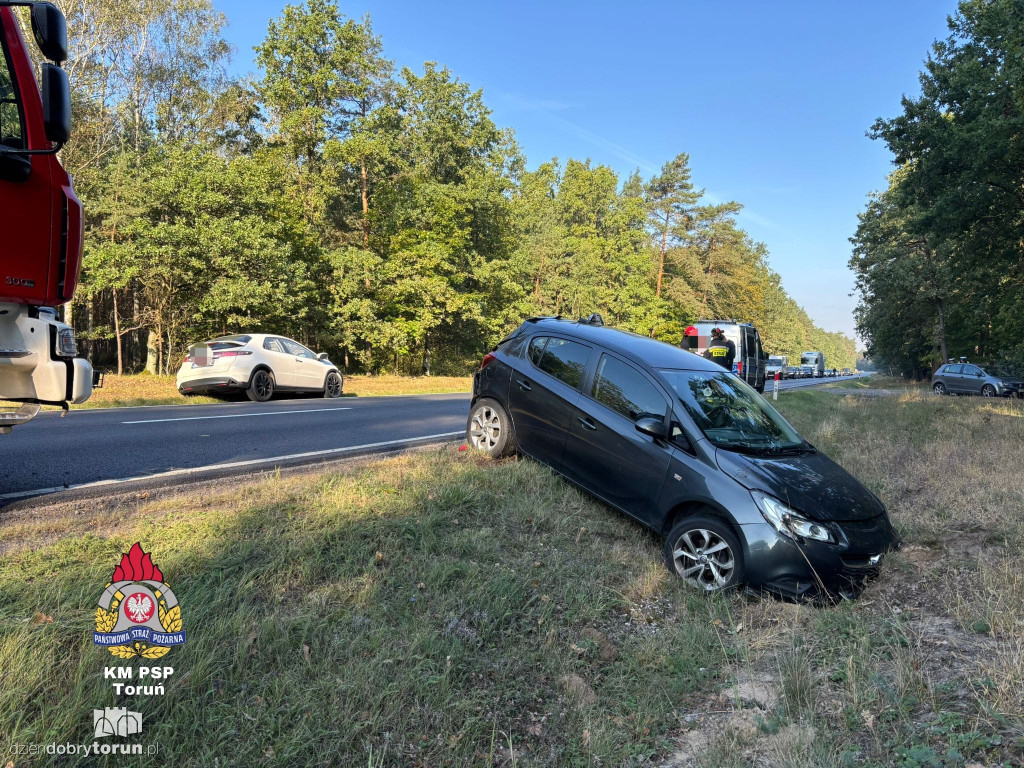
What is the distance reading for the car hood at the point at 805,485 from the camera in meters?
4.05

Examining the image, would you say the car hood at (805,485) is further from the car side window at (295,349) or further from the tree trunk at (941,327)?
the tree trunk at (941,327)

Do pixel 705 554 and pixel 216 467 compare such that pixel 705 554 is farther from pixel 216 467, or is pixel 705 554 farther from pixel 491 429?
pixel 216 467

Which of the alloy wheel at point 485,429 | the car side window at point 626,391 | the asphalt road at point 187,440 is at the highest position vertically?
the car side window at point 626,391

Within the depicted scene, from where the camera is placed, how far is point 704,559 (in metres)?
4.18

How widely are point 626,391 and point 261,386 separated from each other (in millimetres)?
10306

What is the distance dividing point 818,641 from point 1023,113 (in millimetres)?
15907

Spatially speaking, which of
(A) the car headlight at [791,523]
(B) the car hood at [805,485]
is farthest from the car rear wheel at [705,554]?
(B) the car hood at [805,485]

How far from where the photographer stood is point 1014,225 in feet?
56.3

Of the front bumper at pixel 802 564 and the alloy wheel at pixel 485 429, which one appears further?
the alloy wheel at pixel 485 429

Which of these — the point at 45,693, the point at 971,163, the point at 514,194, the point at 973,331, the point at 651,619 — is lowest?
the point at 651,619

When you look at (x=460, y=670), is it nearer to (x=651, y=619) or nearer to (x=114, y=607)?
(x=651, y=619)

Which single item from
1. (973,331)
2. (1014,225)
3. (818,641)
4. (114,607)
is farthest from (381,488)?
(973,331)

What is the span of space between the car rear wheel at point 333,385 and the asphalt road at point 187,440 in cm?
376
